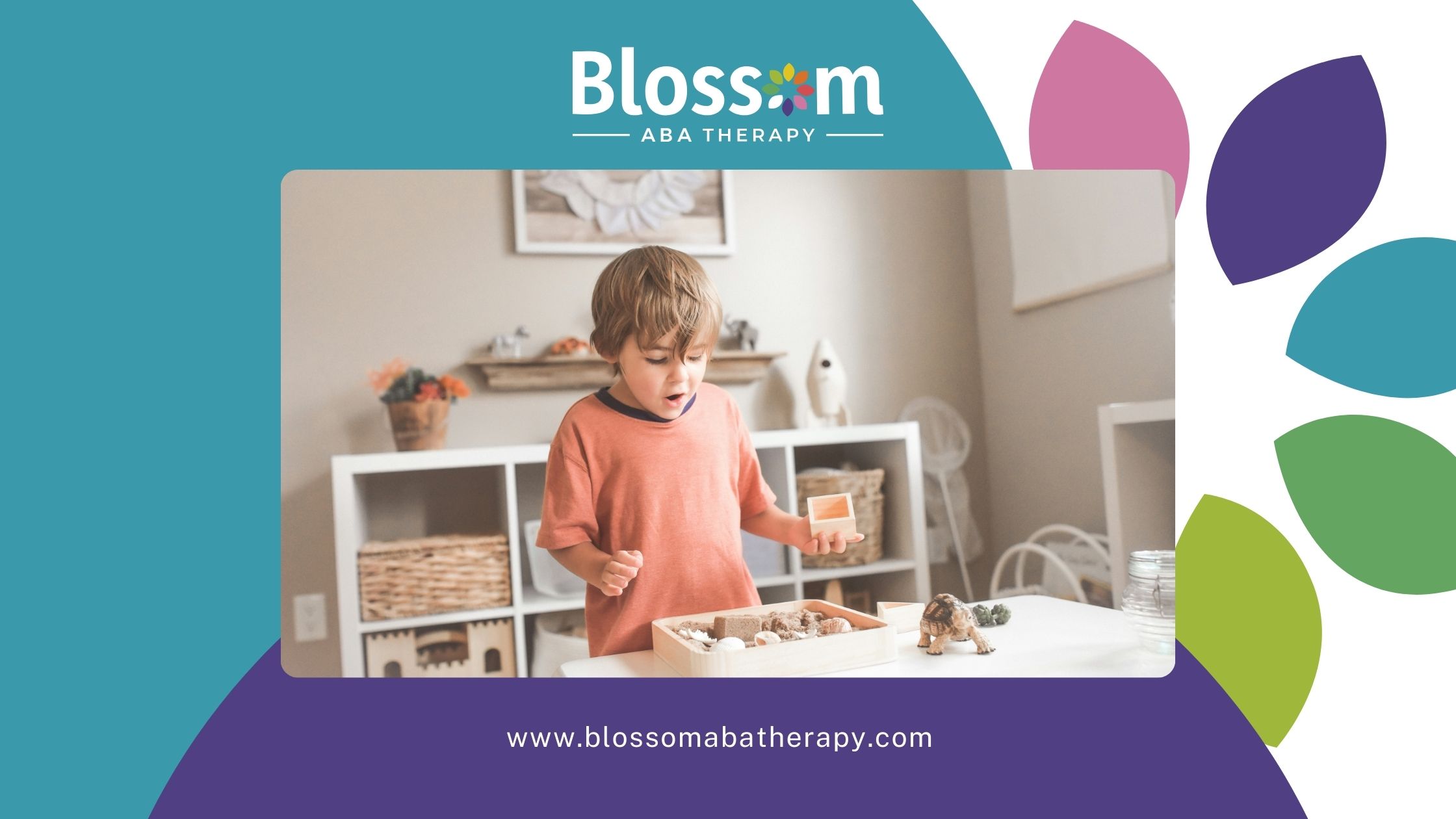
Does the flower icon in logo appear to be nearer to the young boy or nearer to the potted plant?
the young boy

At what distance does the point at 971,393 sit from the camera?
95cm

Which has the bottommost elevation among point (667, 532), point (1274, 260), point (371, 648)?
point (371, 648)

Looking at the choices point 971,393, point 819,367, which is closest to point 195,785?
point 819,367

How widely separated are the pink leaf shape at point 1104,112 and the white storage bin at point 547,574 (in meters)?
0.66

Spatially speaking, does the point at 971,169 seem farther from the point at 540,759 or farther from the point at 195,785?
the point at 195,785

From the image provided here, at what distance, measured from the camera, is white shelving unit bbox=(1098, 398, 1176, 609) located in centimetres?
89

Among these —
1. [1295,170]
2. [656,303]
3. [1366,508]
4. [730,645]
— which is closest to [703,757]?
[730,645]

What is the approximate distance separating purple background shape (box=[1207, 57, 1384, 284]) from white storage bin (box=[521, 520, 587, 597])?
771 mm

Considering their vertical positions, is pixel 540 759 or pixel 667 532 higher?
pixel 667 532

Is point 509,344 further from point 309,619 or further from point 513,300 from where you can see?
point 309,619

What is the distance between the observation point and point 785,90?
0.89 m

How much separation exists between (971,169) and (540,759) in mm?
744

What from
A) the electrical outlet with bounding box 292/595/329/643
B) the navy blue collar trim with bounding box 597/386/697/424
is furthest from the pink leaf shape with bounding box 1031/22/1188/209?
the electrical outlet with bounding box 292/595/329/643

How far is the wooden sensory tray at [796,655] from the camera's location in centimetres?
82
